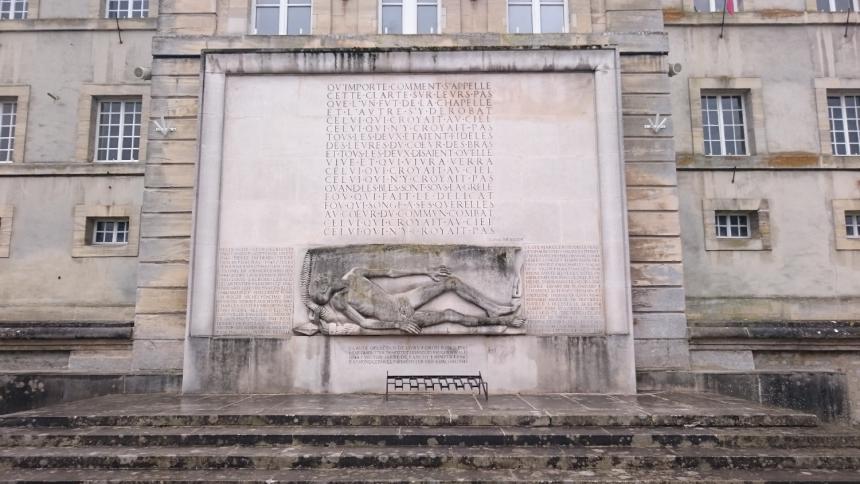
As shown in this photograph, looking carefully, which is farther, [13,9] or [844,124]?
[13,9]

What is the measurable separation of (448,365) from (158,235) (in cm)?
612

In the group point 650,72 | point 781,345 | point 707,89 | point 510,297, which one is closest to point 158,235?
point 510,297

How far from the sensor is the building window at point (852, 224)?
1702cm

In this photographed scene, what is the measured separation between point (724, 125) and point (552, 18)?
308 inches

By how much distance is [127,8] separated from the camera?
63.4ft

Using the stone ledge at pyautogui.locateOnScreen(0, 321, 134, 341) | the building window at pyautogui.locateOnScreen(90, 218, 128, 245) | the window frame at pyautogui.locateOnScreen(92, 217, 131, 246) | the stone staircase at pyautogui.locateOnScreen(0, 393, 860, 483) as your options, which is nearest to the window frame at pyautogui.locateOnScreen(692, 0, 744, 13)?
the stone staircase at pyautogui.locateOnScreen(0, 393, 860, 483)

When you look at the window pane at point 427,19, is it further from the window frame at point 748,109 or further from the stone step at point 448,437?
the window frame at point 748,109

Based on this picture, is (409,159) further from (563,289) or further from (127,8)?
(127,8)

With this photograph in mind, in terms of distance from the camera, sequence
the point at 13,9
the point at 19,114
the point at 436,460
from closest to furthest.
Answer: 1. the point at 436,460
2. the point at 19,114
3. the point at 13,9

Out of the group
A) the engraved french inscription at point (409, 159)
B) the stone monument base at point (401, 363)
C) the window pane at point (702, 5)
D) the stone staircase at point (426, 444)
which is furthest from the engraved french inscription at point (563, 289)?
the window pane at point (702, 5)

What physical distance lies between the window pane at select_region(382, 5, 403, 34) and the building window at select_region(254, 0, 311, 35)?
5.23 feet

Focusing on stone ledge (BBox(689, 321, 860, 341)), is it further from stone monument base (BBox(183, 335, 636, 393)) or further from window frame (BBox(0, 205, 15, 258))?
window frame (BBox(0, 205, 15, 258))

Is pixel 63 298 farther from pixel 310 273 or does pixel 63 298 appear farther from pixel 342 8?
pixel 342 8

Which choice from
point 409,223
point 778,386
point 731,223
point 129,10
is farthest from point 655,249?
point 129,10
